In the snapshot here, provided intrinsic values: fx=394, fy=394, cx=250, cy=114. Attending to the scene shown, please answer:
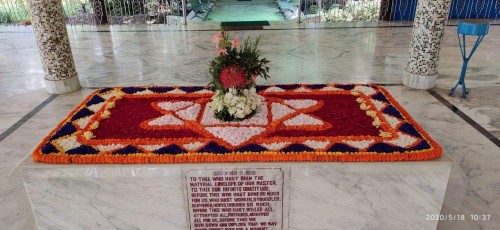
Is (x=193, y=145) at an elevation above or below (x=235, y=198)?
above

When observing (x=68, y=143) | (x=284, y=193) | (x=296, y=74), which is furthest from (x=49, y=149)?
(x=296, y=74)

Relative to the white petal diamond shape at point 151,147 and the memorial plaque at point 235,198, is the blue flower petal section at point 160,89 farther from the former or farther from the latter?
the memorial plaque at point 235,198

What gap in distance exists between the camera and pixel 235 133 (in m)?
2.20

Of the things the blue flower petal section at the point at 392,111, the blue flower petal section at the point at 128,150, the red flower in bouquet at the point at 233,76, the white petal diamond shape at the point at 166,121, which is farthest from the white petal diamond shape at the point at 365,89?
the blue flower petal section at the point at 128,150

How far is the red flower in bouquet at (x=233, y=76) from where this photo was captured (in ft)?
7.20

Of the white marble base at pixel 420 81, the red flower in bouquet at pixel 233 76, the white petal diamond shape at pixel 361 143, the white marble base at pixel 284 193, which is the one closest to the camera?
the white marble base at pixel 284 193

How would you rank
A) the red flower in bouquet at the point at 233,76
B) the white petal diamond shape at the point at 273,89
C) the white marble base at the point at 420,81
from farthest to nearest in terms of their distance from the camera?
the white marble base at the point at 420,81
the white petal diamond shape at the point at 273,89
the red flower in bouquet at the point at 233,76

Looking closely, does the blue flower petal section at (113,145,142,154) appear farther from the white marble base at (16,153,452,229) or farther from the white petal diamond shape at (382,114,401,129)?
the white petal diamond shape at (382,114,401,129)

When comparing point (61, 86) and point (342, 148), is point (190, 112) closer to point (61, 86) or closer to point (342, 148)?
point (342, 148)

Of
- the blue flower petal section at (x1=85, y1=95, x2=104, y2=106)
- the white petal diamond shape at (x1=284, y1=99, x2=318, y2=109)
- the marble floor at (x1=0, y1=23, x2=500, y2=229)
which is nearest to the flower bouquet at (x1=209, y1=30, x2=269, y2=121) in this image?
the white petal diamond shape at (x1=284, y1=99, x2=318, y2=109)

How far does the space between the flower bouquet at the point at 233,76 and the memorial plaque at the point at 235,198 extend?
0.46 meters

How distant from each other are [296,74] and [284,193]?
9.68 ft

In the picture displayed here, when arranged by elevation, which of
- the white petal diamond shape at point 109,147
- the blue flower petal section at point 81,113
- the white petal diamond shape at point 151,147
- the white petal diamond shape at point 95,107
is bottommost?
the white petal diamond shape at point 151,147

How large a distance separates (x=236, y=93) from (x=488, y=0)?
26.5ft
